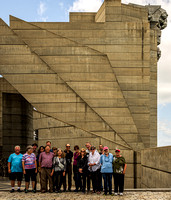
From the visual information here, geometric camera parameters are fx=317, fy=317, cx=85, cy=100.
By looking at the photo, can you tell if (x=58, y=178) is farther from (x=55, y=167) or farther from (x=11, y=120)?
(x=11, y=120)

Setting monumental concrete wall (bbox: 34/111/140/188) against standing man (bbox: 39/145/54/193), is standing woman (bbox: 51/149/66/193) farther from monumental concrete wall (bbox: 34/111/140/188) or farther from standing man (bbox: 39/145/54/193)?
monumental concrete wall (bbox: 34/111/140/188)

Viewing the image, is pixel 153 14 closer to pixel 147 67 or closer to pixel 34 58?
pixel 147 67

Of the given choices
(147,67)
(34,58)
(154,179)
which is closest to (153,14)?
(147,67)

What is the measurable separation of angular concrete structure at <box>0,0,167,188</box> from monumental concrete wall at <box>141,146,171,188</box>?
171 centimetres

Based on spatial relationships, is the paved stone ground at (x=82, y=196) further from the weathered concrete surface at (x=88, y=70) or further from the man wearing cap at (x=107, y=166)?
the weathered concrete surface at (x=88, y=70)

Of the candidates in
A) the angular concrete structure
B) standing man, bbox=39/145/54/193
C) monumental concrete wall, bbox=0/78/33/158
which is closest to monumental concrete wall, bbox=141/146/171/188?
the angular concrete structure

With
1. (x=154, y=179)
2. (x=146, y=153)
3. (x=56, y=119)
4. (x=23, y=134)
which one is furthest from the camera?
(x=23, y=134)

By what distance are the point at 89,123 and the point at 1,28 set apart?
845 cm

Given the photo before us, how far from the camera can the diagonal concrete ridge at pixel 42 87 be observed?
19891 millimetres

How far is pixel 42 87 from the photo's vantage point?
20031mm

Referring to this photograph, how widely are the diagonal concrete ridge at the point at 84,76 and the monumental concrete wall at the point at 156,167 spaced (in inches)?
140

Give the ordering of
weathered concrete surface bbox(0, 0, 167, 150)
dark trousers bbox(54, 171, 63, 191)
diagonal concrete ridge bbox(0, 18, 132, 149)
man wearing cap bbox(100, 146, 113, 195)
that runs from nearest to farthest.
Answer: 1. man wearing cap bbox(100, 146, 113, 195)
2. dark trousers bbox(54, 171, 63, 191)
3. diagonal concrete ridge bbox(0, 18, 132, 149)
4. weathered concrete surface bbox(0, 0, 167, 150)

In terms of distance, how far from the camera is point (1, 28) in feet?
68.0

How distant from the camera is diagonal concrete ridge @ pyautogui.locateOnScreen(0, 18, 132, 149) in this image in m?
19.9
